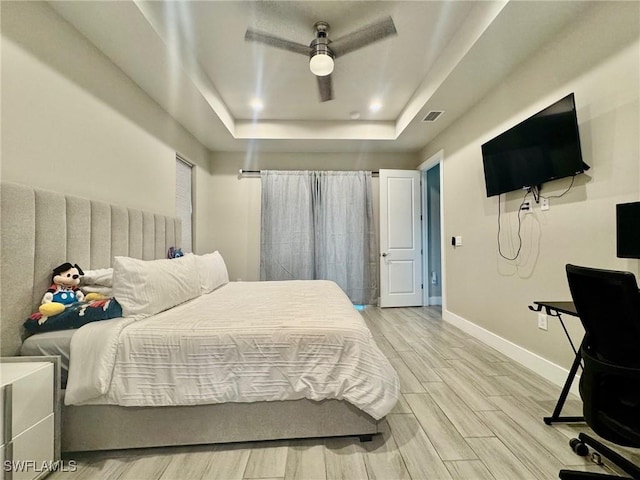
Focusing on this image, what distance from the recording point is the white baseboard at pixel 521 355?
81.0 inches

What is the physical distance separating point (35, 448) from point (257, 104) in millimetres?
3609

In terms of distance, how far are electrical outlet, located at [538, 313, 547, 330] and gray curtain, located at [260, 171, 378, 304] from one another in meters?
2.56

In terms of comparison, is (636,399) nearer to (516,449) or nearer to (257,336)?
(516,449)

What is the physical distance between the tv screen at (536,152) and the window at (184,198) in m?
3.59

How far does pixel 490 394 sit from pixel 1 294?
2.96m

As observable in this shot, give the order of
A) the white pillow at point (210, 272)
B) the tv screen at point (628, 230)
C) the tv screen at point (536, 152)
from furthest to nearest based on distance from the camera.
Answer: the white pillow at point (210, 272) → the tv screen at point (536, 152) → the tv screen at point (628, 230)

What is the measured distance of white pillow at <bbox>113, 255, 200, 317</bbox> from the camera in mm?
1621

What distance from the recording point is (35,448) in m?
1.20

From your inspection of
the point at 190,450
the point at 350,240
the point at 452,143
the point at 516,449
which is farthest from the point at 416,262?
the point at 190,450

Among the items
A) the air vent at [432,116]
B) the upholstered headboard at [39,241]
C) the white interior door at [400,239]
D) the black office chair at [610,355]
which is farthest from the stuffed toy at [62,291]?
the white interior door at [400,239]

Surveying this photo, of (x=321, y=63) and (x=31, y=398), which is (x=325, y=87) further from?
(x=31, y=398)

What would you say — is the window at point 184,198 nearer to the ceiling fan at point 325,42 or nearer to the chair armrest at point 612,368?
the ceiling fan at point 325,42

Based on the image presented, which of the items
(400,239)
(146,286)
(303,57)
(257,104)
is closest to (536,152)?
(303,57)

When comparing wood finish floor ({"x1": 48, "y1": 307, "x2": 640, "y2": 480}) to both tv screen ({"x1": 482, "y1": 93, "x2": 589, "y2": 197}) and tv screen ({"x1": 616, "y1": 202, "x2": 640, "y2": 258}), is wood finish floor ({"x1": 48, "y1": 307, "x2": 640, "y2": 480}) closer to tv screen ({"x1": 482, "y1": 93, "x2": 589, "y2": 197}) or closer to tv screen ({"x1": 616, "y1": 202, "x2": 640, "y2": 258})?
tv screen ({"x1": 616, "y1": 202, "x2": 640, "y2": 258})
